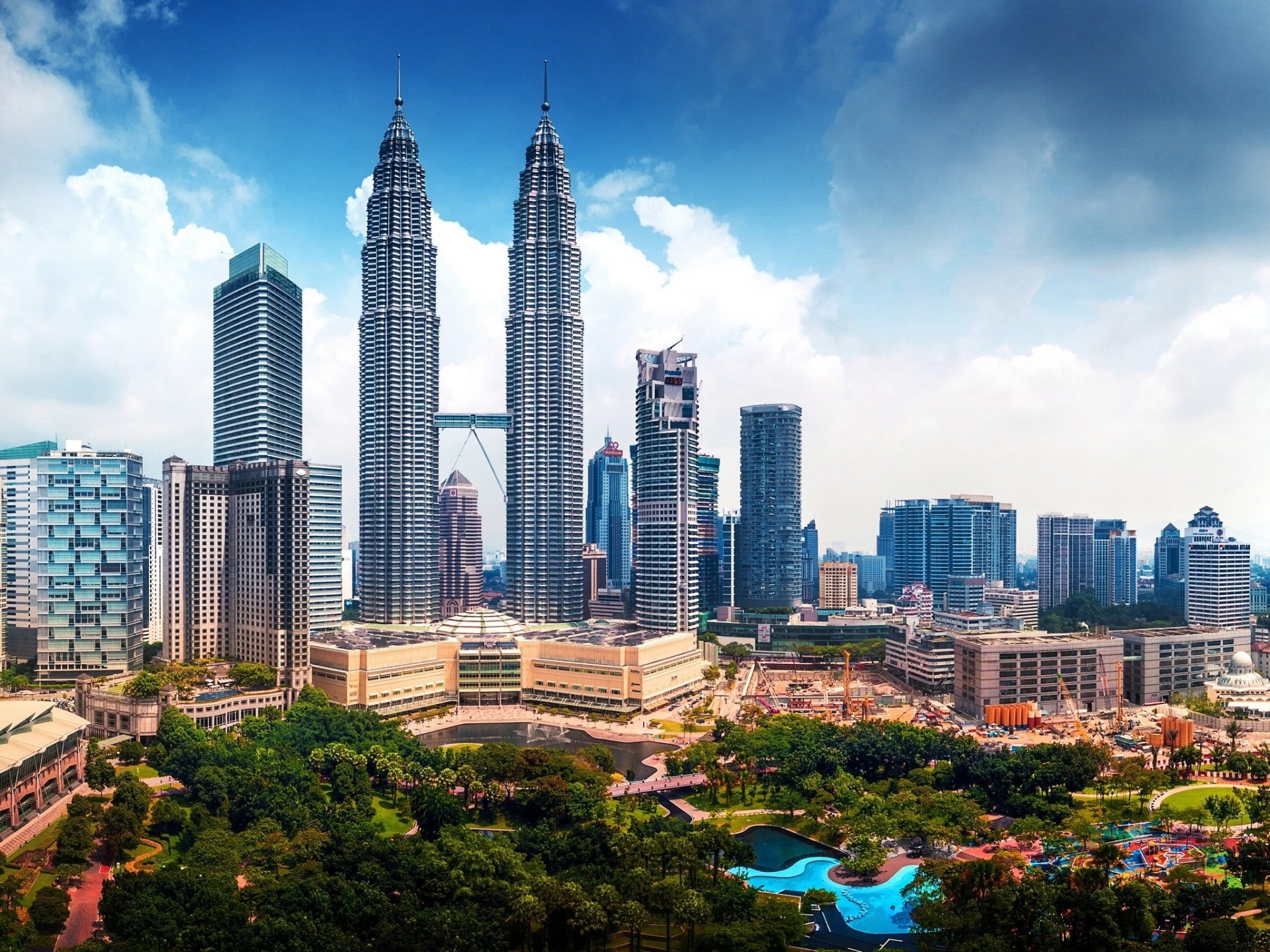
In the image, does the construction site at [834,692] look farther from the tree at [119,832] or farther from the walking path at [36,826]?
the walking path at [36,826]

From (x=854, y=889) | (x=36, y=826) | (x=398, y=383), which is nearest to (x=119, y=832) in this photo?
(x=36, y=826)

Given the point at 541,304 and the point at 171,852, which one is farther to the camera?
the point at 541,304

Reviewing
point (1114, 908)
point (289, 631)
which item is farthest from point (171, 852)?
point (1114, 908)

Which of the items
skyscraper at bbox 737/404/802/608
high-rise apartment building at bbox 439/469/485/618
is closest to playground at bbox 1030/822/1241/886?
skyscraper at bbox 737/404/802/608

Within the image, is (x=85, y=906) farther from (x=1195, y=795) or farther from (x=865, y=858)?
(x=1195, y=795)

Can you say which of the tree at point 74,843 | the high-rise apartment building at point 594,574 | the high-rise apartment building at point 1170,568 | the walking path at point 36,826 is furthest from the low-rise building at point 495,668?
the high-rise apartment building at point 1170,568

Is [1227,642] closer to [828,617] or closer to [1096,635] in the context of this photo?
[1096,635]
